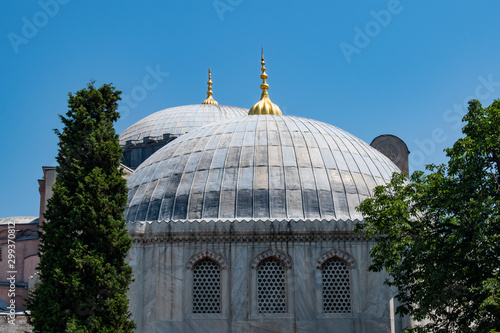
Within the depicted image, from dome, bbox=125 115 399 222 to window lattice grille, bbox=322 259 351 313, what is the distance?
5.59ft

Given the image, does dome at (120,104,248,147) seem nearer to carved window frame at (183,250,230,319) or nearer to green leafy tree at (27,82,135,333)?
carved window frame at (183,250,230,319)

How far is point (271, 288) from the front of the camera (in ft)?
57.6

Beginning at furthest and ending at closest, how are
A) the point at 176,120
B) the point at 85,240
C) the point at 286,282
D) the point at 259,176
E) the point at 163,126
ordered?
the point at 176,120 → the point at 163,126 → the point at 259,176 → the point at 286,282 → the point at 85,240

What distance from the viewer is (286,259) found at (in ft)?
57.9

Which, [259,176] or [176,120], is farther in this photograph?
[176,120]

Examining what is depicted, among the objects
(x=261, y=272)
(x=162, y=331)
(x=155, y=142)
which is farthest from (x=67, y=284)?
(x=155, y=142)

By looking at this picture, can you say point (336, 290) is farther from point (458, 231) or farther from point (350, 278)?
point (458, 231)

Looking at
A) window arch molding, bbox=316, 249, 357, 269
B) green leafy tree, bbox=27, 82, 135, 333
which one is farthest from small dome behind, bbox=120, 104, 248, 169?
green leafy tree, bbox=27, 82, 135, 333

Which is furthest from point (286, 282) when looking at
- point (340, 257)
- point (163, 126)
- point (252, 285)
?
point (163, 126)

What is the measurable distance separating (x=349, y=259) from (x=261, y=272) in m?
2.51

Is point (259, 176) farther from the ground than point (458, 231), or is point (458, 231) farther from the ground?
point (259, 176)

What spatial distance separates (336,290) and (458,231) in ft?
17.9

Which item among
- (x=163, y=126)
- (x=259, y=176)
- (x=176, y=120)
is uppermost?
(x=176, y=120)

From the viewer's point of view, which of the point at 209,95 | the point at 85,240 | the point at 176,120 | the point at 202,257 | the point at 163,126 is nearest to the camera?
the point at 85,240
